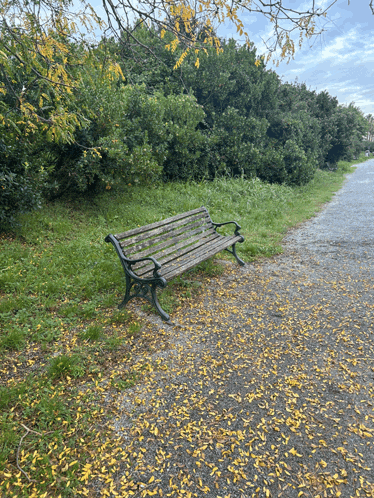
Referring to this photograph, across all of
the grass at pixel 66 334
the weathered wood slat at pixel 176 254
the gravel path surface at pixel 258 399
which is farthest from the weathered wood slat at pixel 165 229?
the gravel path surface at pixel 258 399

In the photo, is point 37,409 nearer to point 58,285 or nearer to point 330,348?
point 58,285

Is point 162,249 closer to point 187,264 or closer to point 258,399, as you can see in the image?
point 187,264

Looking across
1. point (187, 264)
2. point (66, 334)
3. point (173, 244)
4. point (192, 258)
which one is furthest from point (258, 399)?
point (173, 244)

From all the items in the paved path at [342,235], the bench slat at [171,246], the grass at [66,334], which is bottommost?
the paved path at [342,235]

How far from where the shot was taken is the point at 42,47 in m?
3.16

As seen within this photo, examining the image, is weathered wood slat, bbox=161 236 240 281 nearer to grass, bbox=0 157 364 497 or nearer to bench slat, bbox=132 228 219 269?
bench slat, bbox=132 228 219 269

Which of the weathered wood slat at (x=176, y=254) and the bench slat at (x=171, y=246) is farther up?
the bench slat at (x=171, y=246)

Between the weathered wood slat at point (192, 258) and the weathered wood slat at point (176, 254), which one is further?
the weathered wood slat at point (176, 254)

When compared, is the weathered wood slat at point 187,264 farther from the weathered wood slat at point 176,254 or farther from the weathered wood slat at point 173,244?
the weathered wood slat at point 173,244

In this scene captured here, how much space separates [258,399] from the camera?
292cm

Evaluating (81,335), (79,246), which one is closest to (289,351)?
(81,335)

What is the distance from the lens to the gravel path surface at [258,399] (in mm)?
2238

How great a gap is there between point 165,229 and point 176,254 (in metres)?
0.44

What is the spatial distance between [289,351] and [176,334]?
131 centimetres
